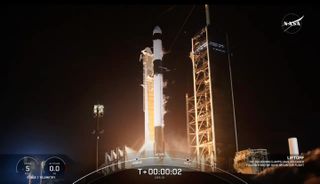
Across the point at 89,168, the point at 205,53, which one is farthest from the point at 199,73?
the point at 89,168

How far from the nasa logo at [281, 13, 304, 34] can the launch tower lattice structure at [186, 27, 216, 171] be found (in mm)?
1913

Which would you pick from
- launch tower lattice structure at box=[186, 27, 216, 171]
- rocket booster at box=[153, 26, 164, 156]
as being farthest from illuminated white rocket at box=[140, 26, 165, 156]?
launch tower lattice structure at box=[186, 27, 216, 171]

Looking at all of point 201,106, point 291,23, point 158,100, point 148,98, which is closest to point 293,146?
point 291,23

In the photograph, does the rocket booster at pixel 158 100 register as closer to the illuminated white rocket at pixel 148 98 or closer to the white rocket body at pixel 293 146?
the illuminated white rocket at pixel 148 98

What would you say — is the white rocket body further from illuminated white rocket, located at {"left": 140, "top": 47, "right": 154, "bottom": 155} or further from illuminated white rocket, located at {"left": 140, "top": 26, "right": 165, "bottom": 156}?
illuminated white rocket, located at {"left": 140, "top": 47, "right": 154, "bottom": 155}

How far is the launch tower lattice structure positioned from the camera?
20.5ft

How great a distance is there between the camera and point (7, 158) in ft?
12.8

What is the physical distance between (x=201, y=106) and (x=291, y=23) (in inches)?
120

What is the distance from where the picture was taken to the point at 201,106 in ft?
22.9

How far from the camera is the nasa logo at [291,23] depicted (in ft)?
14.0

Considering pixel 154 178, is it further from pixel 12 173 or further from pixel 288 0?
pixel 288 0

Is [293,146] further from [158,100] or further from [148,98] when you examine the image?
[148,98]

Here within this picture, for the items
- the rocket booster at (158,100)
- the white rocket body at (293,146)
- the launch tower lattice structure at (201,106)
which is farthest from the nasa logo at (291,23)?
the rocket booster at (158,100)

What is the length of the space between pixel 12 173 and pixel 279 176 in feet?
10.1
